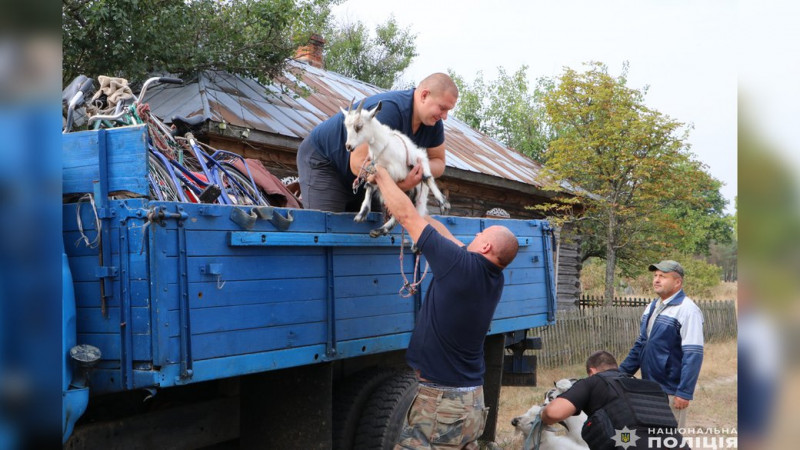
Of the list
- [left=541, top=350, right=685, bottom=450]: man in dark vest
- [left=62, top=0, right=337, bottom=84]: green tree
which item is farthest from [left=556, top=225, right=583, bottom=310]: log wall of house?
[left=541, top=350, right=685, bottom=450]: man in dark vest

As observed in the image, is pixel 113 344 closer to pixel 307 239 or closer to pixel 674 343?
pixel 307 239

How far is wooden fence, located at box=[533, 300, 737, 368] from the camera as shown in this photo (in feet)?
42.9

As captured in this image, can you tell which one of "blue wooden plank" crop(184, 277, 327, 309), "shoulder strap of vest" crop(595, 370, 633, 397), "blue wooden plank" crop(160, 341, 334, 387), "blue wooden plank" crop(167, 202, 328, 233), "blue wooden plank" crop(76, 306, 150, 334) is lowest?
"shoulder strap of vest" crop(595, 370, 633, 397)

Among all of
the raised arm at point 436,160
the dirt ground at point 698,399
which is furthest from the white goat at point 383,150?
the dirt ground at point 698,399

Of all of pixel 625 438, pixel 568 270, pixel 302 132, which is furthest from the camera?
pixel 568 270

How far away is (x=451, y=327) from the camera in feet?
12.3

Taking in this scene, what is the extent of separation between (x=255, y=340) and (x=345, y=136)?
5.46ft

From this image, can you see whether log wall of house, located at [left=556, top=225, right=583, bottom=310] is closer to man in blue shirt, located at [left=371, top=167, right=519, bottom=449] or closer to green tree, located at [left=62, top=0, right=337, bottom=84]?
green tree, located at [left=62, top=0, right=337, bottom=84]

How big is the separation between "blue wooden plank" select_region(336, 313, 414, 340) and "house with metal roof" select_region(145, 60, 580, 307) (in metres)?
3.70

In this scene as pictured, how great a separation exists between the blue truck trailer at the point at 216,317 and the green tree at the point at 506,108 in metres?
28.4

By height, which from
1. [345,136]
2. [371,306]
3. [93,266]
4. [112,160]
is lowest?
[371,306]

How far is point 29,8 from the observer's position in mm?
775

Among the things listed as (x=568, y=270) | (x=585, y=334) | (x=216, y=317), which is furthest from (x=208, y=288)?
(x=568, y=270)

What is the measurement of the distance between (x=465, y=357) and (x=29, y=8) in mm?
3311
